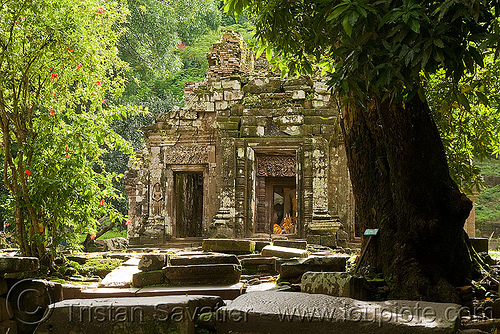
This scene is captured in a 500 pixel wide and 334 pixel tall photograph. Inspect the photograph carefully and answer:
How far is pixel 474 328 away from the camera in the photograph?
4.29m

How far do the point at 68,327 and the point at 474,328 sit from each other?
325cm

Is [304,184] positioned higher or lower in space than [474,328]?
higher

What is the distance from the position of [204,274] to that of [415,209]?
260 centimetres

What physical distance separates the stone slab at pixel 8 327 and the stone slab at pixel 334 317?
6.91ft

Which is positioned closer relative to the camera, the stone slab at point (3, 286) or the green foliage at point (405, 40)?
the green foliage at point (405, 40)

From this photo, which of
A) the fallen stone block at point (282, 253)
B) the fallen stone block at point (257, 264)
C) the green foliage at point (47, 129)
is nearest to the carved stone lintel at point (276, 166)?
the fallen stone block at point (282, 253)

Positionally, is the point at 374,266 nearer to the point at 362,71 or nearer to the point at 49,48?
the point at 362,71

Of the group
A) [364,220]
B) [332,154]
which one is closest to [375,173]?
[364,220]

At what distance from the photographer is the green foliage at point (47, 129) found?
6922mm

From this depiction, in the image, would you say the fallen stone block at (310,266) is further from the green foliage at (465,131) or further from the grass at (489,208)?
the grass at (489,208)

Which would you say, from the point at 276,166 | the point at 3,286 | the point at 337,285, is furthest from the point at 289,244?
the point at 276,166

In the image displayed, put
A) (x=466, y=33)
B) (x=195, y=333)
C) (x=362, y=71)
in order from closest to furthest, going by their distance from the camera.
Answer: (x=466, y=33) < (x=362, y=71) < (x=195, y=333)

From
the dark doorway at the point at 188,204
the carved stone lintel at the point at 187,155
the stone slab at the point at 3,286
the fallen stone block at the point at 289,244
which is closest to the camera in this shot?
the stone slab at the point at 3,286

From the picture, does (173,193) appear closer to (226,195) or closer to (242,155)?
(226,195)
